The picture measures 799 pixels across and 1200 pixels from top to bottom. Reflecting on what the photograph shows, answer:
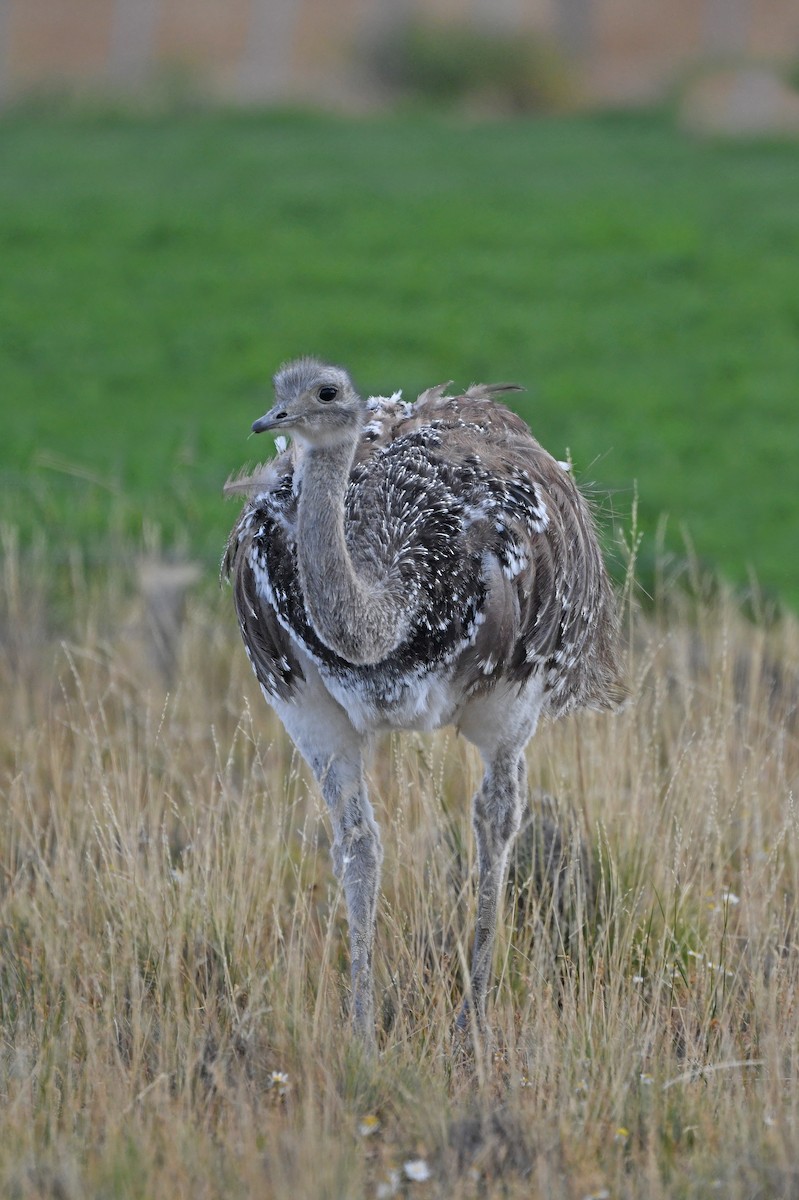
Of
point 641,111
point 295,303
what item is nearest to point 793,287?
point 295,303

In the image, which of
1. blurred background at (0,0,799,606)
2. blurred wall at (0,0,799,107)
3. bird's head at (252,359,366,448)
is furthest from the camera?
blurred wall at (0,0,799,107)

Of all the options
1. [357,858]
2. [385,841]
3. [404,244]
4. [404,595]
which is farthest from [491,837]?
[404,244]

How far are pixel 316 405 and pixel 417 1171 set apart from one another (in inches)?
73.4

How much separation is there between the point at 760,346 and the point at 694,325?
90cm

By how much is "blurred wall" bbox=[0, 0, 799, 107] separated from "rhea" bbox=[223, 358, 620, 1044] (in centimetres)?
→ 2687

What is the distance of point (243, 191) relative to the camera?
22.8 metres

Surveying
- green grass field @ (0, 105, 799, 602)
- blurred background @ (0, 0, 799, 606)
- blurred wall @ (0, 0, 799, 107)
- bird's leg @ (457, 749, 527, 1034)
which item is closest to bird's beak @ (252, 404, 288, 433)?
bird's leg @ (457, 749, 527, 1034)

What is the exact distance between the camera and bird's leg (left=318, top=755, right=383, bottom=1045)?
545cm

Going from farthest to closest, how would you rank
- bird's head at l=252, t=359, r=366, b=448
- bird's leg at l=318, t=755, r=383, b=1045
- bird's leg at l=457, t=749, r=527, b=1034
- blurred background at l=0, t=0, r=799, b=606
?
blurred background at l=0, t=0, r=799, b=606 < bird's leg at l=457, t=749, r=527, b=1034 < bird's leg at l=318, t=755, r=383, b=1045 < bird's head at l=252, t=359, r=366, b=448

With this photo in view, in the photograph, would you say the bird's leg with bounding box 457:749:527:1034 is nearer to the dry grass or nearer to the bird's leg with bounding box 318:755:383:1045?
the dry grass

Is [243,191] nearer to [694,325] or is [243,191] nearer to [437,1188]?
[694,325]

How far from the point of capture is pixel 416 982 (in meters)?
5.57

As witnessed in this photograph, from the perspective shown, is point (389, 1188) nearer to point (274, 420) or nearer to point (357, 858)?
point (357, 858)

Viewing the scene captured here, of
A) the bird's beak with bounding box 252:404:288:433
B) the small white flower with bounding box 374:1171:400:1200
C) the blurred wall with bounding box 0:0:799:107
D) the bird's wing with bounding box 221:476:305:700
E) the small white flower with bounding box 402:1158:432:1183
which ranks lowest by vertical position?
the small white flower with bounding box 374:1171:400:1200
